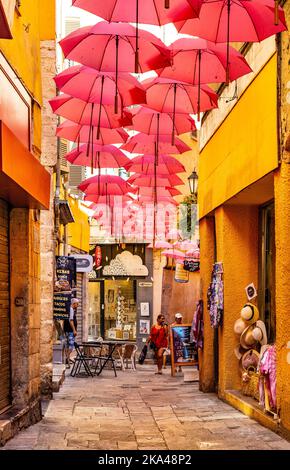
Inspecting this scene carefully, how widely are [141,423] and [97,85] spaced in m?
5.28

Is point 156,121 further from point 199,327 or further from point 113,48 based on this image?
point 199,327

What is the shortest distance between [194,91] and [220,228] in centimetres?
236

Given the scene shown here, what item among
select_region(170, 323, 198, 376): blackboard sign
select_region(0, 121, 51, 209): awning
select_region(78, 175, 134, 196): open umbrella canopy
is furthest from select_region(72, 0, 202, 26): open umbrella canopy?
select_region(170, 323, 198, 376): blackboard sign

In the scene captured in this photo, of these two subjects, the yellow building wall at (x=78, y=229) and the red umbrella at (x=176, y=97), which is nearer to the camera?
the red umbrella at (x=176, y=97)

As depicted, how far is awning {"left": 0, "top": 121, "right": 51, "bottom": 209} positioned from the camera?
7.36 m

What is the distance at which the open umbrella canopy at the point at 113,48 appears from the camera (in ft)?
34.0

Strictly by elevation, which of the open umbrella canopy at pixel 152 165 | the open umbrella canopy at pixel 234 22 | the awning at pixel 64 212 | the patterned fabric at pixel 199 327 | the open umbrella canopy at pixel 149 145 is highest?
the open umbrella canopy at pixel 234 22

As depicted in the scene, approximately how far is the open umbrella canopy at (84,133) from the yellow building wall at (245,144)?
180 cm

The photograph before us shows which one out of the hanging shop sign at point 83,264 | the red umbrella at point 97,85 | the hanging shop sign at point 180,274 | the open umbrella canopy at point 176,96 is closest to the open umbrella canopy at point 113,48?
the red umbrella at point 97,85

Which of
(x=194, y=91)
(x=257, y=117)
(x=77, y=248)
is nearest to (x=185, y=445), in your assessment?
(x=257, y=117)

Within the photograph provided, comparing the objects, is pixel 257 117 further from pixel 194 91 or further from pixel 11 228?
pixel 11 228

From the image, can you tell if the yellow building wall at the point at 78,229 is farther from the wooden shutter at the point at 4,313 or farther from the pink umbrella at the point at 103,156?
the wooden shutter at the point at 4,313

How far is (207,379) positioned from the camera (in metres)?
14.6

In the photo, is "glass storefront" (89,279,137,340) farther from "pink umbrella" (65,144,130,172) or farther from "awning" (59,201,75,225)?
"pink umbrella" (65,144,130,172)
